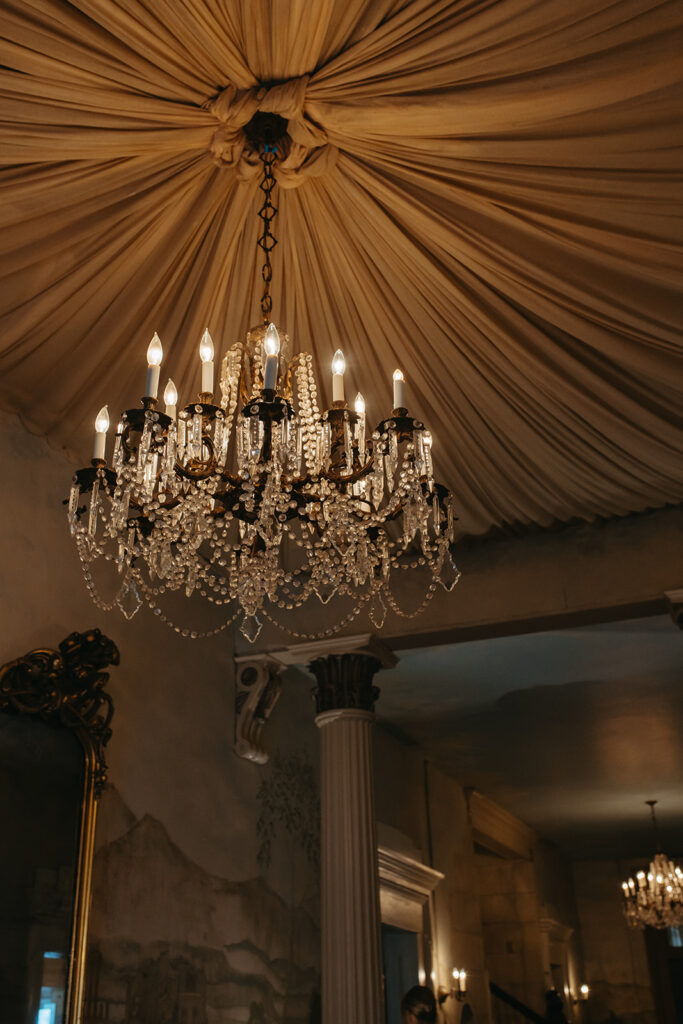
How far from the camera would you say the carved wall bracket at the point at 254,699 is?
7000 millimetres

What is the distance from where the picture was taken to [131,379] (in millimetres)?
5070

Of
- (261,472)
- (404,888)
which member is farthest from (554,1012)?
(261,472)

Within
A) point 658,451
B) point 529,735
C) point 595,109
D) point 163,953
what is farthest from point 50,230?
point 529,735

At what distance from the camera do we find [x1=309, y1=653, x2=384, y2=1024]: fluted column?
5848 mm

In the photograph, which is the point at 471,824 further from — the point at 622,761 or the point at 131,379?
the point at 131,379

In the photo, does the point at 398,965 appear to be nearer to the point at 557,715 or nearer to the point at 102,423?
the point at 557,715

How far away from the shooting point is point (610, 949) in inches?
692

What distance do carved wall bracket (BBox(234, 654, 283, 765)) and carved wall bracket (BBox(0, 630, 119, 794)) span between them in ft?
5.60

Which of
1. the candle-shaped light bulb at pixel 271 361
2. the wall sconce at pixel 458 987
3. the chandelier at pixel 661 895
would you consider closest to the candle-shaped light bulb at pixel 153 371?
the candle-shaped light bulb at pixel 271 361

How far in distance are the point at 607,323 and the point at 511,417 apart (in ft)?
2.93

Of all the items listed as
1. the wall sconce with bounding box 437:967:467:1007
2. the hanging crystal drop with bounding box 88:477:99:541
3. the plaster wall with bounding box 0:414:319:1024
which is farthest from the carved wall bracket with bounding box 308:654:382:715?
the wall sconce with bounding box 437:967:467:1007

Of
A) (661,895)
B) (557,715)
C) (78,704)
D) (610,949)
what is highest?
(557,715)

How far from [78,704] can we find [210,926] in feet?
6.70

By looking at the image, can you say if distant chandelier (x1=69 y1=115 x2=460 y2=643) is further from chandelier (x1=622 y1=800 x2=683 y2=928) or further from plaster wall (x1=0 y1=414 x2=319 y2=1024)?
chandelier (x1=622 y1=800 x2=683 y2=928)
